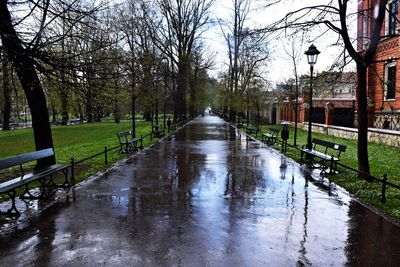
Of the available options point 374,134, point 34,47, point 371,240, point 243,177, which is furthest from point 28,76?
point 374,134

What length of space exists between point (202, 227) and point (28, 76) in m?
6.81

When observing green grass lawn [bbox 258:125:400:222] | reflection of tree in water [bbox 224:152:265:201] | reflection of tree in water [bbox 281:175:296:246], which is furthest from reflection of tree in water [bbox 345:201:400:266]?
reflection of tree in water [bbox 224:152:265:201]

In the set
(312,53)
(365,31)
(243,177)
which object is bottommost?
(243,177)

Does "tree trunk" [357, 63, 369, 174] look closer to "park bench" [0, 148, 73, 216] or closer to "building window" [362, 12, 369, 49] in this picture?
"building window" [362, 12, 369, 49]

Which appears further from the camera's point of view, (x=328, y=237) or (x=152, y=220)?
(x=152, y=220)

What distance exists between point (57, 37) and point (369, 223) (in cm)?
786

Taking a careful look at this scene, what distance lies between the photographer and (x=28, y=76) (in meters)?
9.87

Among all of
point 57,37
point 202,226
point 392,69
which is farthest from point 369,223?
point 392,69

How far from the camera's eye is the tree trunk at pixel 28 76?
25.5 feet

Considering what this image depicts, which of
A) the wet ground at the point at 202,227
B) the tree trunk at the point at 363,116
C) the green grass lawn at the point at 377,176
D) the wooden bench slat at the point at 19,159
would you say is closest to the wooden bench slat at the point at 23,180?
the wooden bench slat at the point at 19,159

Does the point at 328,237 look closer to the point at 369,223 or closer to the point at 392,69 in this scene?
the point at 369,223

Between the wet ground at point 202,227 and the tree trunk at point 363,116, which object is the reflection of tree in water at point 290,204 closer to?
the wet ground at point 202,227

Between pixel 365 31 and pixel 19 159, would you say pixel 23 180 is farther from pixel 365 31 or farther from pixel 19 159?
pixel 365 31

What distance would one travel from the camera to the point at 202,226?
6098mm
